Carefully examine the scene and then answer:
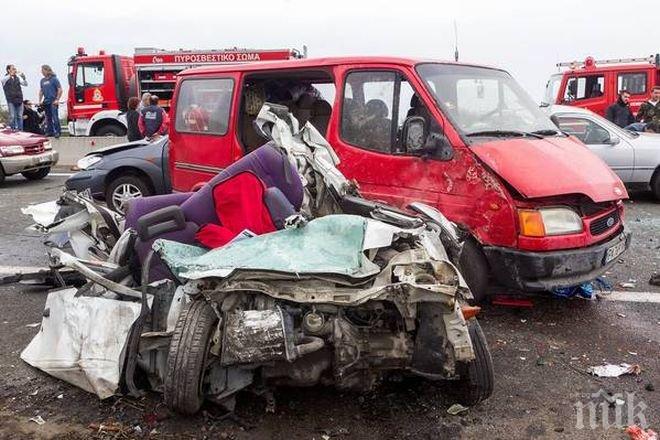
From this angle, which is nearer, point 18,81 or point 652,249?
point 652,249

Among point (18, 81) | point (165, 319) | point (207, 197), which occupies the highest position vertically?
point (18, 81)

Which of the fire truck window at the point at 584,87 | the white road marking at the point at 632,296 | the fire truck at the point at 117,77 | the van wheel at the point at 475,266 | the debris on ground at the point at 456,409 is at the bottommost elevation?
the white road marking at the point at 632,296

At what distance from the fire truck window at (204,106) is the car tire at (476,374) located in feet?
11.7

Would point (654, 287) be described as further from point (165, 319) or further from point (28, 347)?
point (28, 347)

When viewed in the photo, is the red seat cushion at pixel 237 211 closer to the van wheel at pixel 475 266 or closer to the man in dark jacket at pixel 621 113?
the van wheel at pixel 475 266

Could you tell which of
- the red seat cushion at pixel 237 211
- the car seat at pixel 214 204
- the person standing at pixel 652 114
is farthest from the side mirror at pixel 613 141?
the red seat cushion at pixel 237 211

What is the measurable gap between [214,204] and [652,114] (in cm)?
977

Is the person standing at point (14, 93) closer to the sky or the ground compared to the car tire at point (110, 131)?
closer to the sky

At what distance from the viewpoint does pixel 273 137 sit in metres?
4.62

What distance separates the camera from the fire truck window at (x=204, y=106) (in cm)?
583

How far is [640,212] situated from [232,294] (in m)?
7.13

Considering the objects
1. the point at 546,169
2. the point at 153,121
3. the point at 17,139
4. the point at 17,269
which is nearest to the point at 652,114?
the point at 546,169

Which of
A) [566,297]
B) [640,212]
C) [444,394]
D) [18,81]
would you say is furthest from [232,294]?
[18,81]

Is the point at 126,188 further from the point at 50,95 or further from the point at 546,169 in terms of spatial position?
the point at 50,95
